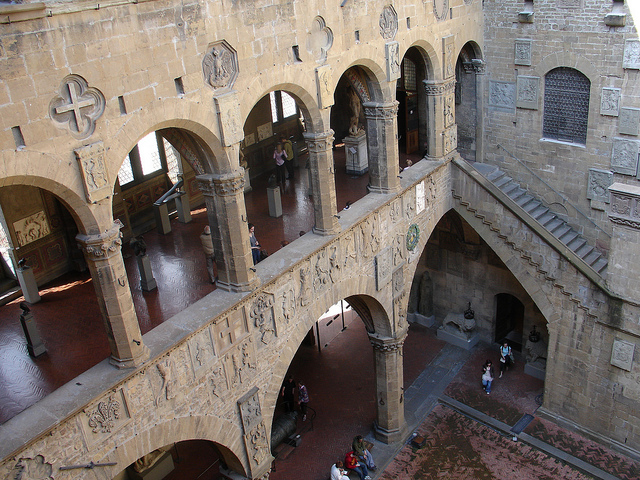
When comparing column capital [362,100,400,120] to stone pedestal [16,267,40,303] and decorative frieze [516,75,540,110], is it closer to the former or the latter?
decorative frieze [516,75,540,110]

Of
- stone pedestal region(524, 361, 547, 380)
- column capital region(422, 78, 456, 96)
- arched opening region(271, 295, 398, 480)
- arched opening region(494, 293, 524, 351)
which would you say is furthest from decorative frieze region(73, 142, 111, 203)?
stone pedestal region(524, 361, 547, 380)

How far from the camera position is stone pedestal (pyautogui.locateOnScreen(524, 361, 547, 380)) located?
22875 millimetres

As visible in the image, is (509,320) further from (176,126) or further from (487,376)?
(176,126)

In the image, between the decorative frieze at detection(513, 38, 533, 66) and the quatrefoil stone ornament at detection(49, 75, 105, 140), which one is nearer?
the quatrefoil stone ornament at detection(49, 75, 105, 140)

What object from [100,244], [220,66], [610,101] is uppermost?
[220,66]

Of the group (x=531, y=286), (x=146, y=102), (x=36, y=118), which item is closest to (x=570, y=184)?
(x=531, y=286)

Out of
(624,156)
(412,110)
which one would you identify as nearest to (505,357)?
(624,156)

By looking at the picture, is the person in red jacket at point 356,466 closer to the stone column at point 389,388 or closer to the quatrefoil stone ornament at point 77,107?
the stone column at point 389,388

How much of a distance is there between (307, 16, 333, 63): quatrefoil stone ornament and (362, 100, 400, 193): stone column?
2.84 metres

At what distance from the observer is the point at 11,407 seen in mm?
11461

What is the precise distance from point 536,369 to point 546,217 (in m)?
5.48

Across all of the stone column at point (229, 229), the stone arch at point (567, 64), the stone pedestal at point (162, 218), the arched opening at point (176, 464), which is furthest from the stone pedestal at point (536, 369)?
the stone pedestal at point (162, 218)

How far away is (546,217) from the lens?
2136 cm

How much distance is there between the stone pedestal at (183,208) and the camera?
18.4 meters
